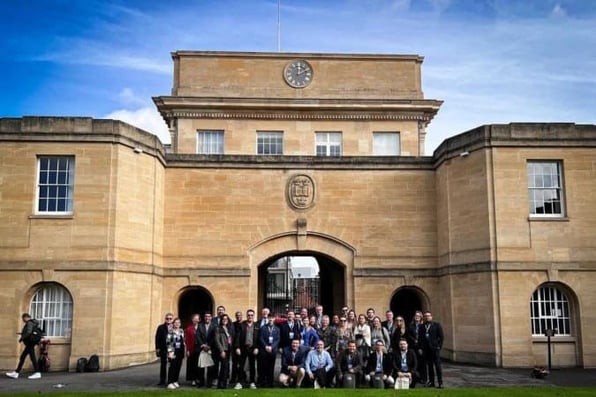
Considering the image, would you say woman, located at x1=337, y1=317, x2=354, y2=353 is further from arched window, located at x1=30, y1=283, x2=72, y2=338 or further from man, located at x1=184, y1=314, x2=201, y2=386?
arched window, located at x1=30, y1=283, x2=72, y2=338

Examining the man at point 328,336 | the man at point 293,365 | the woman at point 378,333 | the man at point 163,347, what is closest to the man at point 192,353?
the man at point 163,347

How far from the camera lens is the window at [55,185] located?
1816cm

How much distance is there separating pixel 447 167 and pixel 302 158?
16.5ft

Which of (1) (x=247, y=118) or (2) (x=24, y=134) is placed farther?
(1) (x=247, y=118)

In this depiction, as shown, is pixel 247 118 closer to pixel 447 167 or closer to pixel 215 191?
pixel 215 191

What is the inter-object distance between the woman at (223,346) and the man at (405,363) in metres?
3.85

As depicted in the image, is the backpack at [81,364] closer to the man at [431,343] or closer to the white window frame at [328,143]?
the man at [431,343]

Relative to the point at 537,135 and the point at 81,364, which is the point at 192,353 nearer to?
the point at 81,364

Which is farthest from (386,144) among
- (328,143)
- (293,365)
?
(293,365)

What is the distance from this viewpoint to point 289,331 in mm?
14414

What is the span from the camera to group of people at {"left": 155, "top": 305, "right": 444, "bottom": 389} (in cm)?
1365

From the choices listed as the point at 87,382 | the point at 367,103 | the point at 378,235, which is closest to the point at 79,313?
the point at 87,382

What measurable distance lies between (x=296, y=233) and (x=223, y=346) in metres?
7.71

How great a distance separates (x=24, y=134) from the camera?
1816 centimetres
